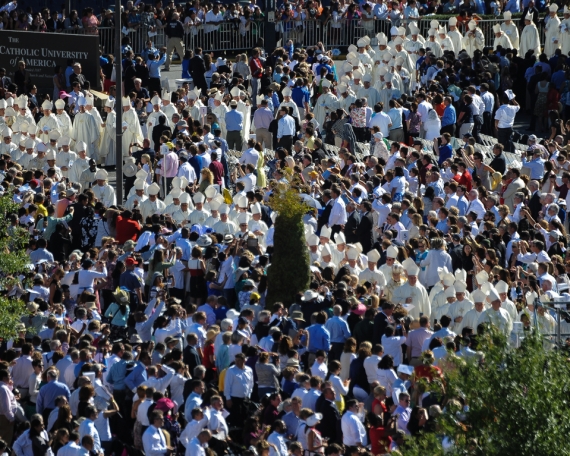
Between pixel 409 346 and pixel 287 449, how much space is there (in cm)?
320

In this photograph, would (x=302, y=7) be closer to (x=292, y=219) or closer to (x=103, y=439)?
(x=292, y=219)

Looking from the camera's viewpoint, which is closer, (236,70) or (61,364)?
(61,364)

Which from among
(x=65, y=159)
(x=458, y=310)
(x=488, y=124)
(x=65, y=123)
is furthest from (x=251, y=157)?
(x=458, y=310)

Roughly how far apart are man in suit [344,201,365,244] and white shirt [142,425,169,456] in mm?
7563

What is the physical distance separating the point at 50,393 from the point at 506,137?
49.7 ft

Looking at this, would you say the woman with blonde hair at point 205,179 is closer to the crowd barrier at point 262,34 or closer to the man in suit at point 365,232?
the man in suit at point 365,232

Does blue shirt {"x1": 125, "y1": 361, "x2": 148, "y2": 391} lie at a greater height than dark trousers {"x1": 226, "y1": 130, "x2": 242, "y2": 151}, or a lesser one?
lesser

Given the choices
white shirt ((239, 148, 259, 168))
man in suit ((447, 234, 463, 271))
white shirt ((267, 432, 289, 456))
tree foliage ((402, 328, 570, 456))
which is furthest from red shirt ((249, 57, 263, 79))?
tree foliage ((402, 328, 570, 456))

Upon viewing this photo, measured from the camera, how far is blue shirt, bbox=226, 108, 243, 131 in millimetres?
31797

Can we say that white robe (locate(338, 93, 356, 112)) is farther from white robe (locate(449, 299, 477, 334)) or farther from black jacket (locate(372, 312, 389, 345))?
black jacket (locate(372, 312, 389, 345))

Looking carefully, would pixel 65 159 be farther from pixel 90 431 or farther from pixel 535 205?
pixel 90 431

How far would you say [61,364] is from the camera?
67.3 feet

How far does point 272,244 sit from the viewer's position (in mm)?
25172

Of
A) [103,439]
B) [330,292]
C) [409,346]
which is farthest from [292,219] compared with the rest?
[103,439]
